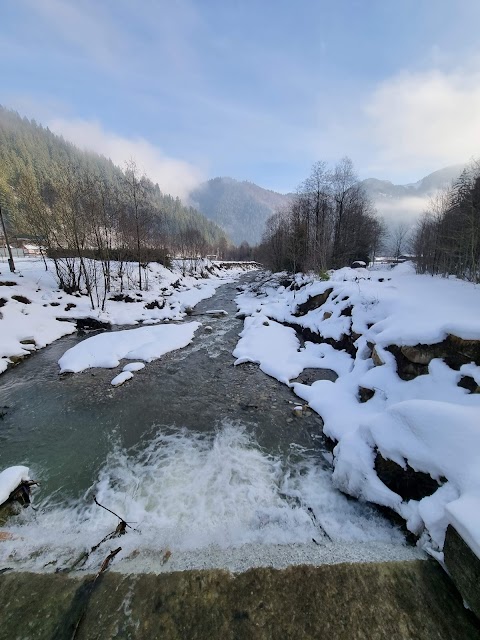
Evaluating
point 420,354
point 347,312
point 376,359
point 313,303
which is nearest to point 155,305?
point 313,303

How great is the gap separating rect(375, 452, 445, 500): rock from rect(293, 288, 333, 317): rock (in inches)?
434

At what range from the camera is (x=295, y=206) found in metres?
31.4

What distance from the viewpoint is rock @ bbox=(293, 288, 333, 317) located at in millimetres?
14945

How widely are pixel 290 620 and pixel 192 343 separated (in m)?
11.2

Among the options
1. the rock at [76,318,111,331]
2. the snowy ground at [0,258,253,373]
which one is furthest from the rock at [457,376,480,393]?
the rock at [76,318,111,331]

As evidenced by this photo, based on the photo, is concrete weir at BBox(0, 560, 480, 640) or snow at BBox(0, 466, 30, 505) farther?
snow at BBox(0, 466, 30, 505)

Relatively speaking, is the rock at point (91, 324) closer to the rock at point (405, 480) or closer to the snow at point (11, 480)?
the snow at point (11, 480)

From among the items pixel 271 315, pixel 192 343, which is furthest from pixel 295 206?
pixel 192 343

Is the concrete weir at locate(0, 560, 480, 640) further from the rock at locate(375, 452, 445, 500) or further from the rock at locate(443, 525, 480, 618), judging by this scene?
the rock at locate(375, 452, 445, 500)

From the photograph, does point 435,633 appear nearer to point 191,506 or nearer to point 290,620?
point 290,620

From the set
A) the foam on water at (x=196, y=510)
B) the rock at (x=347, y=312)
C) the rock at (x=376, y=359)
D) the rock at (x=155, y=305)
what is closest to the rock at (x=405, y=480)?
the foam on water at (x=196, y=510)

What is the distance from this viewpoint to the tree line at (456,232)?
16500mm

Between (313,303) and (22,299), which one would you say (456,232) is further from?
(22,299)

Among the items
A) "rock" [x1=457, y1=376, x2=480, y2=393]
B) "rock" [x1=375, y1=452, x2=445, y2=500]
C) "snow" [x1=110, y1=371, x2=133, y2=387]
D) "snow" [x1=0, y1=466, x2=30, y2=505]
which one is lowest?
"snow" [x1=110, y1=371, x2=133, y2=387]
